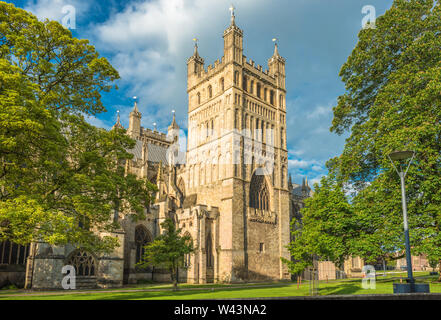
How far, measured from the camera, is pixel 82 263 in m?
27.4

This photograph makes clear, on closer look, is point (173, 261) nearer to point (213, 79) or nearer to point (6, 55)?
point (6, 55)

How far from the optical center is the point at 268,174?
1642 inches

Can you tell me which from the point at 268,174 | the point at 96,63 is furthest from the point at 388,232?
the point at 268,174

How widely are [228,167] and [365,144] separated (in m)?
18.4

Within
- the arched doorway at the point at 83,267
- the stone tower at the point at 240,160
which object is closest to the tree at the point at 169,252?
the arched doorway at the point at 83,267

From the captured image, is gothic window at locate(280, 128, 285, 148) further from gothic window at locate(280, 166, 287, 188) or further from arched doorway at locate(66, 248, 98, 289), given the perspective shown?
arched doorway at locate(66, 248, 98, 289)

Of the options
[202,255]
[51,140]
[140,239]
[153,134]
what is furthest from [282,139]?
[51,140]

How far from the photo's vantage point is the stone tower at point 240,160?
36250 millimetres

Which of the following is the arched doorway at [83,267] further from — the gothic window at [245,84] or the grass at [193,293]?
the gothic window at [245,84]

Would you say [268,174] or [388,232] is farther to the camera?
[268,174]

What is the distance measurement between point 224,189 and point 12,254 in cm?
2034

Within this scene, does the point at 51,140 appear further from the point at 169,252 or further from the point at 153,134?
the point at 153,134

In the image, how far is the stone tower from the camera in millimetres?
36250

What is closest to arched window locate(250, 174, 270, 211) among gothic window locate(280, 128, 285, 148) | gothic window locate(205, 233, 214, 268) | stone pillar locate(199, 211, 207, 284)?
gothic window locate(280, 128, 285, 148)
